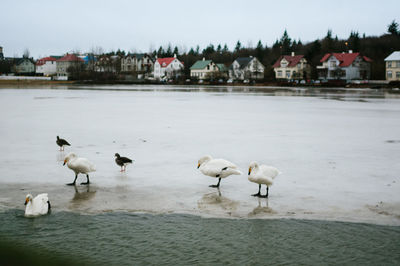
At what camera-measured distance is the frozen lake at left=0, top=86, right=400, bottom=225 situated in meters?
7.60

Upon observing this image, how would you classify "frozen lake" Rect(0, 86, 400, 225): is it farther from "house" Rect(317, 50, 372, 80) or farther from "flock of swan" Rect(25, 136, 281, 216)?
"house" Rect(317, 50, 372, 80)

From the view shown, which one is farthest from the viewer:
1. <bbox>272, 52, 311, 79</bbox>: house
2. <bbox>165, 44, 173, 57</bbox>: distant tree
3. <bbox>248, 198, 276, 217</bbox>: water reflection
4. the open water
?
<bbox>165, 44, 173, 57</bbox>: distant tree

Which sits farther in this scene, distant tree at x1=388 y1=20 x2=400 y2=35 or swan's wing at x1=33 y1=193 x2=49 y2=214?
distant tree at x1=388 y1=20 x2=400 y2=35

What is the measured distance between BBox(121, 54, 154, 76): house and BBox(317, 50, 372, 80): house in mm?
74156

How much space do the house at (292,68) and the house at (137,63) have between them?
59.6 m

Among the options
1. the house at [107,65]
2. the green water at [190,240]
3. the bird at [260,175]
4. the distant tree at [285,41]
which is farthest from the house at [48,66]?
the green water at [190,240]

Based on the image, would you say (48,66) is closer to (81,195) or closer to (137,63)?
(137,63)

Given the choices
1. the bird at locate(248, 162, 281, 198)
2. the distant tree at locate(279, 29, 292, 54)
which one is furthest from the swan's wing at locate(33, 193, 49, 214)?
the distant tree at locate(279, 29, 292, 54)

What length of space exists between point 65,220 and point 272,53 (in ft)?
488

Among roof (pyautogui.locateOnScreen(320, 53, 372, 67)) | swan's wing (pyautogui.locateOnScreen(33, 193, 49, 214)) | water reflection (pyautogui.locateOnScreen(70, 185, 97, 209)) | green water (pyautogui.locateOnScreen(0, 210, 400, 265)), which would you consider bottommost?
green water (pyautogui.locateOnScreen(0, 210, 400, 265))

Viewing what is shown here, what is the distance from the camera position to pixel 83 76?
365ft

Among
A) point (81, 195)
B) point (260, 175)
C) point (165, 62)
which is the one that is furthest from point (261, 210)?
point (165, 62)

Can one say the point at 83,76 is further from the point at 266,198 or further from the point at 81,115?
the point at 266,198

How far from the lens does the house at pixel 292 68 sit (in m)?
103
